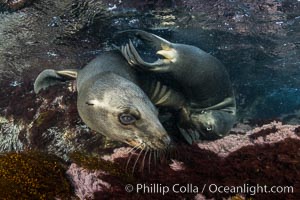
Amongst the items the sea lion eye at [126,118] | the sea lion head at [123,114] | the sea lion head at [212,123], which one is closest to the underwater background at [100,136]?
the sea lion head at [123,114]

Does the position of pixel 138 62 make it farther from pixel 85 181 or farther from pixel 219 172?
pixel 219 172

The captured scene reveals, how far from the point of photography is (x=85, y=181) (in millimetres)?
3789

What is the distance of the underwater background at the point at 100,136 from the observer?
361 centimetres

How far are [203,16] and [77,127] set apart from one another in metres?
4.08

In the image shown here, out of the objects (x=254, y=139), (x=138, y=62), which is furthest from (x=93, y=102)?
(x=254, y=139)

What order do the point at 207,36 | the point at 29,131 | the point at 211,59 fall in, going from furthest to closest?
the point at 207,36 → the point at 29,131 → the point at 211,59

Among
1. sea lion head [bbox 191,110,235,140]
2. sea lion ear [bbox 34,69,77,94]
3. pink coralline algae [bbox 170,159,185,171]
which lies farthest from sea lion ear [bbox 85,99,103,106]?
sea lion head [bbox 191,110,235,140]

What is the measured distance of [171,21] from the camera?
26.4 ft

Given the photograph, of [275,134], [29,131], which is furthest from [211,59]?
[29,131]

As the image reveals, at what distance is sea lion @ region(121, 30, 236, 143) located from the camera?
5254 millimetres

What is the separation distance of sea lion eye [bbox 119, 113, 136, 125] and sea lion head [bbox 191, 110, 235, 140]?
201 centimetres

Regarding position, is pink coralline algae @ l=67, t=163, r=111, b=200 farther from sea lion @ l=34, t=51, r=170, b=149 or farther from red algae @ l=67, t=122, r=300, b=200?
sea lion @ l=34, t=51, r=170, b=149

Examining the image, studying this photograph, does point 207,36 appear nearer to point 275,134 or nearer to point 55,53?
point 55,53

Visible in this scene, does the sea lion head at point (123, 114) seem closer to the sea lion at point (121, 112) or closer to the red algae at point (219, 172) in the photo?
the sea lion at point (121, 112)
